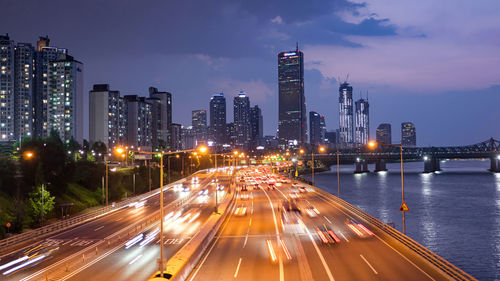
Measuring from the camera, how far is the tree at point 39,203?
59719 mm

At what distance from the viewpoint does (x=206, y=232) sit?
39.6 m

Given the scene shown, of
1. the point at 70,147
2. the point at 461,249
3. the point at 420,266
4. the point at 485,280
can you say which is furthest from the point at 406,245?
the point at 70,147

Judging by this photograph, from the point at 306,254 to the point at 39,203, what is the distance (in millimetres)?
43167

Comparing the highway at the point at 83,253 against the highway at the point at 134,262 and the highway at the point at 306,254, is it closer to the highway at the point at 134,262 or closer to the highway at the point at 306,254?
the highway at the point at 134,262

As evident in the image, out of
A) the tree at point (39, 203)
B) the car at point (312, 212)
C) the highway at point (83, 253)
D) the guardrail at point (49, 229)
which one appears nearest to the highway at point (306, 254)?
the car at point (312, 212)

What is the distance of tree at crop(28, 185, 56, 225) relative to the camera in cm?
5972

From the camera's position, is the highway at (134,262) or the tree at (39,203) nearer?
the highway at (134,262)

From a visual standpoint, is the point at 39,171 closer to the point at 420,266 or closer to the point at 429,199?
the point at 420,266

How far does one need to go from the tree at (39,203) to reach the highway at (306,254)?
27.7 meters

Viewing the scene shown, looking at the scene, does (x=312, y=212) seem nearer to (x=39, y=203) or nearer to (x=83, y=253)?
(x=83, y=253)

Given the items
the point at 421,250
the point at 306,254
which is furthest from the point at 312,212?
the point at 421,250

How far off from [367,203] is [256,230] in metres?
61.4

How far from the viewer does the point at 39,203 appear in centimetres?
5988

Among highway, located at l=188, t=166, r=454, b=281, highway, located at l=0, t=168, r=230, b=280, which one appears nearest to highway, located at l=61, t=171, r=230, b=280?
highway, located at l=0, t=168, r=230, b=280
